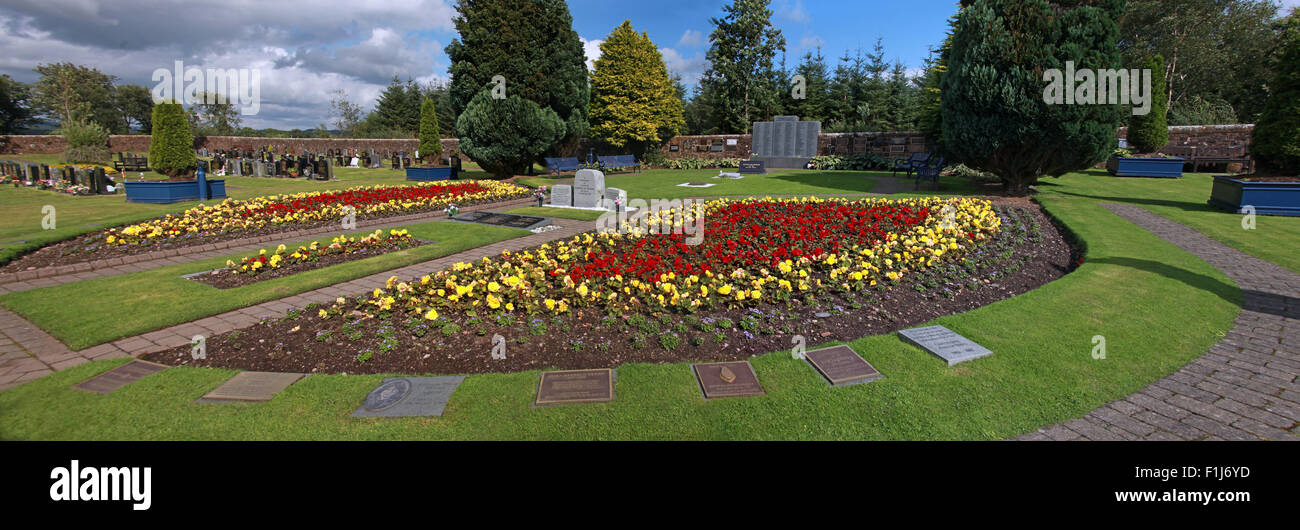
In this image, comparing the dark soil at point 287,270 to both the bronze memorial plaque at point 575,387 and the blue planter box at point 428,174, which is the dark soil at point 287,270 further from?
the blue planter box at point 428,174

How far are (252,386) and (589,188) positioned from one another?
11010 millimetres

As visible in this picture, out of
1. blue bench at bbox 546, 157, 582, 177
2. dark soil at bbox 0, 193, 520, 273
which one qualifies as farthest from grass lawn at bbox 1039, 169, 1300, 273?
blue bench at bbox 546, 157, 582, 177

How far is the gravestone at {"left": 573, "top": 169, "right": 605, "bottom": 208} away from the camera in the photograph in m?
14.6

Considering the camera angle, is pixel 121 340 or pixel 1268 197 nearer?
pixel 121 340

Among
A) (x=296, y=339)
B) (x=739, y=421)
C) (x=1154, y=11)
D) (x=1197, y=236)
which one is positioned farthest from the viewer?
(x=1154, y=11)

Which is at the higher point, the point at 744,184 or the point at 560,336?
the point at 744,184

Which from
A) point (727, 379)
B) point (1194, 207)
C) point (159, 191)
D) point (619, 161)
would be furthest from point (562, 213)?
point (1194, 207)

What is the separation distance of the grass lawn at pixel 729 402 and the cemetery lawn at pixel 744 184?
1318 centimetres

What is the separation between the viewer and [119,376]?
4.40m

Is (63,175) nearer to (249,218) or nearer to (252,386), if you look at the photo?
(249,218)
